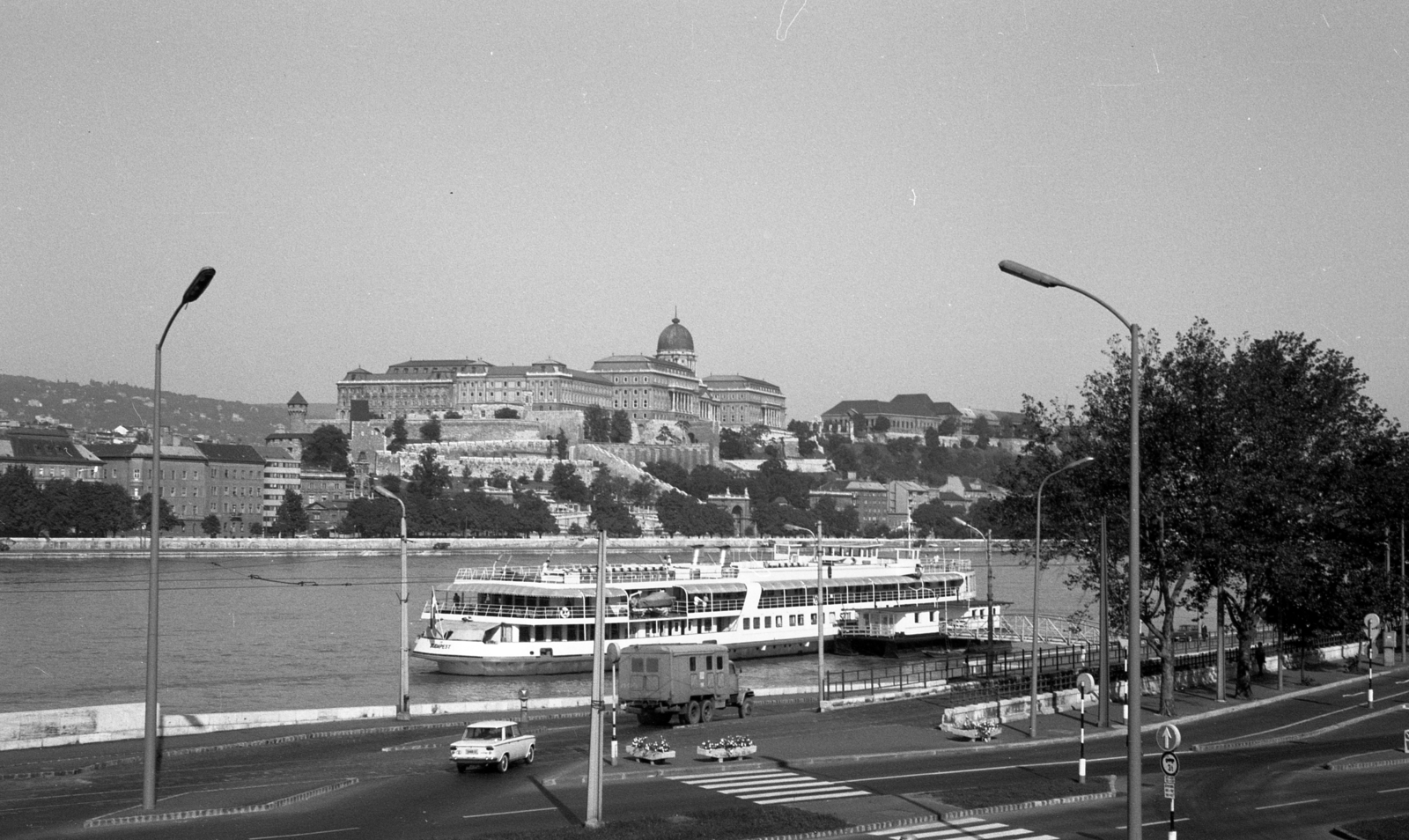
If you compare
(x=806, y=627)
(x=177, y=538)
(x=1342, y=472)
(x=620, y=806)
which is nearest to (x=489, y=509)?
(x=177, y=538)

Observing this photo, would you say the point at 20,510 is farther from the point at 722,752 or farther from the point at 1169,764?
the point at 1169,764

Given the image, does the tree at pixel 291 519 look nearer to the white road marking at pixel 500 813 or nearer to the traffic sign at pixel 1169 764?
the white road marking at pixel 500 813

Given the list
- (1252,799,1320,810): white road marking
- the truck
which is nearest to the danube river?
the truck

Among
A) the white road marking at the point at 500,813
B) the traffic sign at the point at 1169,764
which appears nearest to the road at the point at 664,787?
the white road marking at the point at 500,813

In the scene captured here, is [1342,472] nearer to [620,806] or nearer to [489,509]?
[620,806]

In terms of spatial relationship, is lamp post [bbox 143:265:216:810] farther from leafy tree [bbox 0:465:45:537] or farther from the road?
leafy tree [bbox 0:465:45:537]

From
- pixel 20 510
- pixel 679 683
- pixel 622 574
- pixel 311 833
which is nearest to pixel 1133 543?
pixel 311 833
